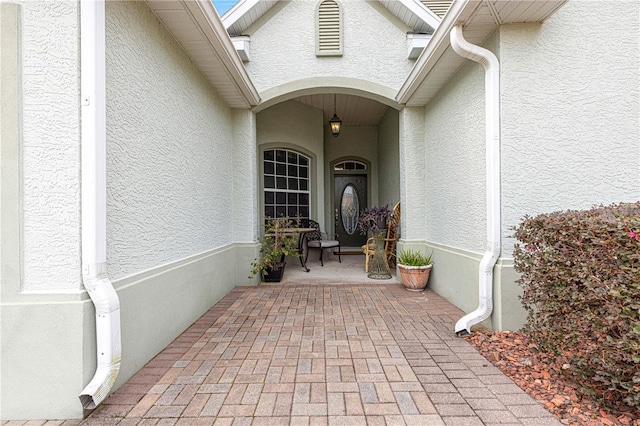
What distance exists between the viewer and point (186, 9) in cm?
272

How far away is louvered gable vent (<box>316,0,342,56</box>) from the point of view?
5.24 m

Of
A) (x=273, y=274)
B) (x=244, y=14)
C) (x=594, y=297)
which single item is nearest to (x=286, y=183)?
(x=273, y=274)

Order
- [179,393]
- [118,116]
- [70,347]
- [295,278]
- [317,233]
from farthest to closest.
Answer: [317,233]
[295,278]
[118,116]
[179,393]
[70,347]

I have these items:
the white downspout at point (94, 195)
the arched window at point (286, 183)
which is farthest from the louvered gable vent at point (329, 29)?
the white downspout at point (94, 195)

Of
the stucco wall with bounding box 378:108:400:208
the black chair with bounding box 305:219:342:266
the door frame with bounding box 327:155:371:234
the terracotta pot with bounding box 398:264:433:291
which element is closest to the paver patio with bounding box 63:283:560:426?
the terracotta pot with bounding box 398:264:433:291

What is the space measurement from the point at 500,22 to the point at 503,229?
1.90m

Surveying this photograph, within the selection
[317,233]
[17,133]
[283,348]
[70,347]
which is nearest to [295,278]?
[317,233]

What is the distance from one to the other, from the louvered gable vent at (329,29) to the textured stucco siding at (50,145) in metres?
3.97

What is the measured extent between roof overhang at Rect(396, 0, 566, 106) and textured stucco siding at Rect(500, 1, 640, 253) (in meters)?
0.15

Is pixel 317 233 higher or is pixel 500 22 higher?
pixel 500 22

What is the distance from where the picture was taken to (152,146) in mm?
2684

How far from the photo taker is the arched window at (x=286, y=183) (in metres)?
6.80

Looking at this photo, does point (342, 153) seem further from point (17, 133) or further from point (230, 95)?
point (17, 133)

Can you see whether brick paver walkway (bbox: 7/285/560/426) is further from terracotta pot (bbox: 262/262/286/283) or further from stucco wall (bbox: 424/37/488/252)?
terracotta pot (bbox: 262/262/286/283)
